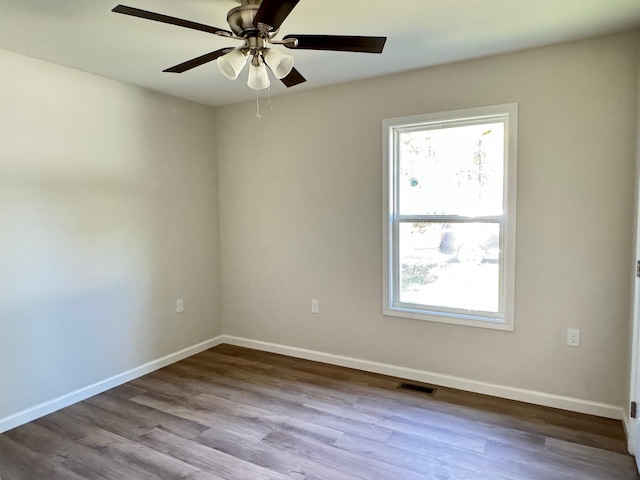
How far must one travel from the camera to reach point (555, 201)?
2541 millimetres

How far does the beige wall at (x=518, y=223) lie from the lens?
2.41 meters

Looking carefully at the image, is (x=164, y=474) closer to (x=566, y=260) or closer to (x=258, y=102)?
(x=566, y=260)

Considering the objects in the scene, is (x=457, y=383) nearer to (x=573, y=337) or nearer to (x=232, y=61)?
(x=573, y=337)

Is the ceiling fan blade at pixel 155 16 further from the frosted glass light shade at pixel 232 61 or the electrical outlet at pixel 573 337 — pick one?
the electrical outlet at pixel 573 337

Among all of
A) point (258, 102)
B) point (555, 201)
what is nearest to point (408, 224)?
point (555, 201)

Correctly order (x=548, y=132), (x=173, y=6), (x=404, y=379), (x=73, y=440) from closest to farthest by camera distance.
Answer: (x=173, y=6)
(x=73, y=440)
(x=548, y=132)
(x=404, y=379)

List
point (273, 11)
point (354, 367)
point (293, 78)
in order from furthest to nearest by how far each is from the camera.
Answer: point (354, 367)
point (293, 78)
point (273, 11)

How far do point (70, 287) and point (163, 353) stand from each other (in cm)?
105

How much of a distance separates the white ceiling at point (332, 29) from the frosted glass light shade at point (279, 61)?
34 centimetres

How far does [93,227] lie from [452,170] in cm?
269

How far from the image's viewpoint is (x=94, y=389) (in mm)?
2947

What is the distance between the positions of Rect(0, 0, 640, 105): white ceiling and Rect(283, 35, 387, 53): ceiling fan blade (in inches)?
11.9

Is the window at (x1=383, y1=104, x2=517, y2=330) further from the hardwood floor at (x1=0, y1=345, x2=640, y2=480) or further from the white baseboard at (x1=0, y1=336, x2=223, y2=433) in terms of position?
the white baseboard at (x1=0, y1=336, x2=223, y2=433)

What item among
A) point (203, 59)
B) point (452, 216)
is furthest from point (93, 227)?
point (452, 216)
